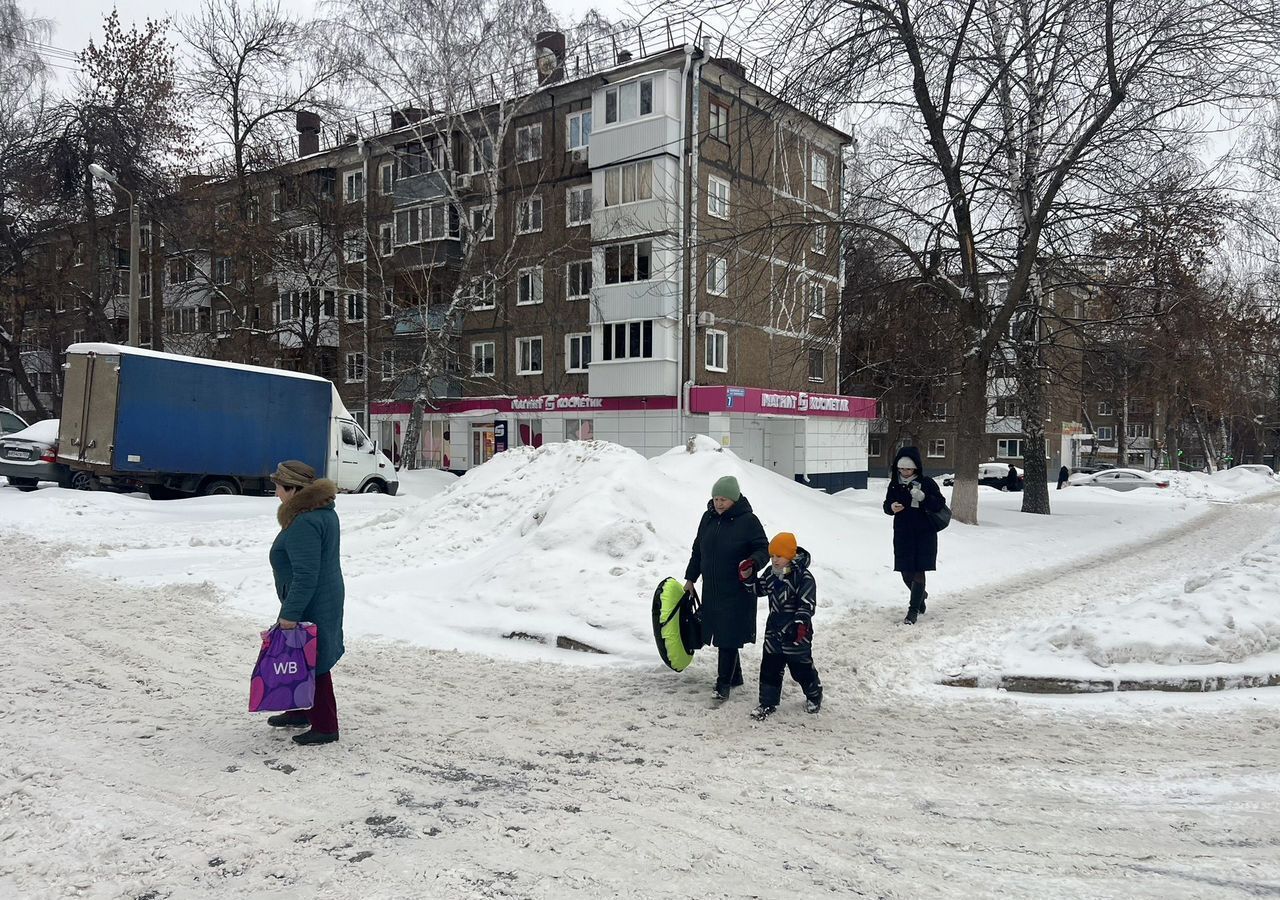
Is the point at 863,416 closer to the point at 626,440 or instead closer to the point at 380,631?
the point at 626,440

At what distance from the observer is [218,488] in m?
18.3

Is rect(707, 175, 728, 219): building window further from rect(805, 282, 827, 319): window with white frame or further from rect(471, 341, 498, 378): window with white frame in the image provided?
rect(805, 282, 827, 319): window with white frame

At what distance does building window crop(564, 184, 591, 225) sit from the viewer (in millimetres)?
31531

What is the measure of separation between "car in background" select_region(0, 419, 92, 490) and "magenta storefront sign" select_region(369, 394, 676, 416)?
48.1ft

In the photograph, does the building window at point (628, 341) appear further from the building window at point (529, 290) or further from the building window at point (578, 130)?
the building window at point (578, 130)

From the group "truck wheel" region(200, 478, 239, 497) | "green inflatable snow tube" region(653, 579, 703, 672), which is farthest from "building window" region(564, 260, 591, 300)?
"green inflatable snow tube" region(653, 579, 703, 672)

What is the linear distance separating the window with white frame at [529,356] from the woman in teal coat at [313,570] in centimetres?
2885

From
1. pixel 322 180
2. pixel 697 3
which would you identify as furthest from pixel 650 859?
pixel 322 180

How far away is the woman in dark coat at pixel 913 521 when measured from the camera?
351 inches

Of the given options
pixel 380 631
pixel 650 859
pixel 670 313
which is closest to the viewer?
pixel 650 859

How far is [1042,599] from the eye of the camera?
33.6 ft

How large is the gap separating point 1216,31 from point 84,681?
16.2 meters

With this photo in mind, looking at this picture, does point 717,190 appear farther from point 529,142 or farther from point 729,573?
point 729,573

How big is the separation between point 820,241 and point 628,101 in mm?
15057
